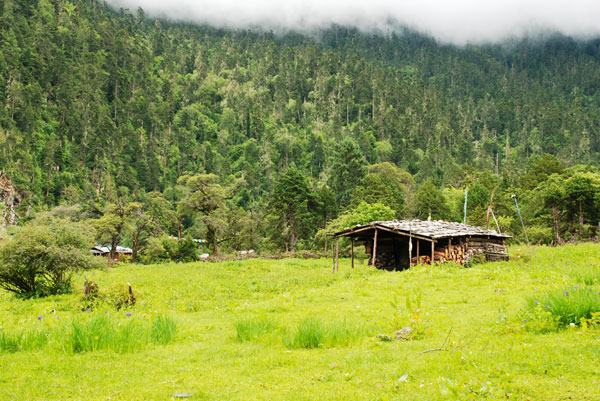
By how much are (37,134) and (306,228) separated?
237 feet

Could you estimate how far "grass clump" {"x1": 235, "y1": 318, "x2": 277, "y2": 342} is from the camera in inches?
385

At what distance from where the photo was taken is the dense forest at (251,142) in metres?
63.6

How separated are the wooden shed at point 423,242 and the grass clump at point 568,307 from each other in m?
16.5

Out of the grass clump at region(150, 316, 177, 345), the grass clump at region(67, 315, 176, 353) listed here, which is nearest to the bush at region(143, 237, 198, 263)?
the grass clump at region(150, 316, 177, 345)

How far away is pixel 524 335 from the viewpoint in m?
8.17

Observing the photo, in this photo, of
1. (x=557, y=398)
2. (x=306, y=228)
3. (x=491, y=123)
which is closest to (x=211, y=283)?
(x=557, y=398)

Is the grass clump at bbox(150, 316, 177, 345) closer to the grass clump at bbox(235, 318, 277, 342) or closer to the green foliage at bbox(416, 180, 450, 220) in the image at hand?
the grass clump at bbox(235, 318, 277, 342)

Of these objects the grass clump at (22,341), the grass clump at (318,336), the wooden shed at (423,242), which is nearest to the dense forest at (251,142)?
the wooden shed at (423,242)

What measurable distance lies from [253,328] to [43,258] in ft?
43.7

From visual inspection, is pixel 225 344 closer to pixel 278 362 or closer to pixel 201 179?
pixel 278 362

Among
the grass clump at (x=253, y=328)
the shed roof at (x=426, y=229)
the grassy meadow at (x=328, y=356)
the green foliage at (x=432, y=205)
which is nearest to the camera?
the grassy meadow at (x=328, y=356)

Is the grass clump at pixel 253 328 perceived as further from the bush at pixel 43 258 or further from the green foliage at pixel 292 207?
the green foliage at pixel 292 207

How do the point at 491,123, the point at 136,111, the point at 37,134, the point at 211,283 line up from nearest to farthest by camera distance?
1. the point at 211,283
2. the point at 37,134
3. the point at 136,111
4. the point at 491,123

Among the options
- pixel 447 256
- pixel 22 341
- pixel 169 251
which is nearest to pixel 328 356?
pixel 22 341
